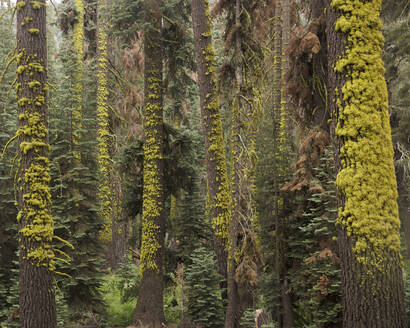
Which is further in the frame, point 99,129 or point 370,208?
point 99,129

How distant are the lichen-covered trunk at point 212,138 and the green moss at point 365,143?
18.0ft

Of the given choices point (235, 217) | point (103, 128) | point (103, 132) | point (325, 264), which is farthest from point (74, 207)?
point (325, 264)

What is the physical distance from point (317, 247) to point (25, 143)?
20.4 ft

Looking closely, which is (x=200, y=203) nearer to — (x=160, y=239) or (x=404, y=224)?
(x=160, y=239)

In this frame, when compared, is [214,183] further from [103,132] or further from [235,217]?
[103,132]

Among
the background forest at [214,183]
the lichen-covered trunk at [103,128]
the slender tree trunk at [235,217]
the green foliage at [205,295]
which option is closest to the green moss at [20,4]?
the background forest at [214,183]

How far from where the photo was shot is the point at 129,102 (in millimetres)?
17359

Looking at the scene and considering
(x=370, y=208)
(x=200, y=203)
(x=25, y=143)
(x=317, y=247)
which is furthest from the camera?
(x=200, y=203)

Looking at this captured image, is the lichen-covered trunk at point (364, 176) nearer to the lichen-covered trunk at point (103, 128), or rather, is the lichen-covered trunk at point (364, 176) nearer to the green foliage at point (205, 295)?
the green foliage at point (205, 295)

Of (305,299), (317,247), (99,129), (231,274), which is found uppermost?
(99,129)

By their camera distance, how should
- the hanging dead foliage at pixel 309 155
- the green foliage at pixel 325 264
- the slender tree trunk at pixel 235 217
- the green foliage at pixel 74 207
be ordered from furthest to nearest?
the green foliage at pixel 74 207 → the slender tree trunk at pixel 235 217 → the hanging dead foliage at pixel 309 155 → the green foliage at pixel 325 264

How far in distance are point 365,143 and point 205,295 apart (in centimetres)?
658

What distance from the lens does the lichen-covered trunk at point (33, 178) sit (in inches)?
232

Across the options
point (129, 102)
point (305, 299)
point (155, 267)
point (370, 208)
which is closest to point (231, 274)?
point (305, 299)
